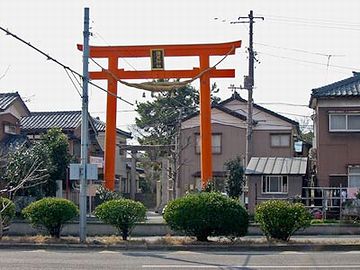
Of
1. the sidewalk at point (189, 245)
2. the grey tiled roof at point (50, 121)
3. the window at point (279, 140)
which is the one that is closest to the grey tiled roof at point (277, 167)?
the window at point (279, 140)

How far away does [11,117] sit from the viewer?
43.9 metres

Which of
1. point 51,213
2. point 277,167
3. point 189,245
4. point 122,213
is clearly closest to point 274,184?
point 277,167

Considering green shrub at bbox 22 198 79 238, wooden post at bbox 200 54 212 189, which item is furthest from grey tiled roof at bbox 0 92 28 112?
green shrub at bbox 22 198 79 238

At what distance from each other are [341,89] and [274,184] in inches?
243

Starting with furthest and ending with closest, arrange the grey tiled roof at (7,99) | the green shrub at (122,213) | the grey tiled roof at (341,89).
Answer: the grey tiled roof at (7,99)
the grey tiled roof at (341,89)
the green shrub at (122,213)

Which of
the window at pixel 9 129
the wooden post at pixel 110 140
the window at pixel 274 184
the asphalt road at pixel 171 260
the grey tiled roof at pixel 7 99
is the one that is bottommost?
the asphalt road at pixel 171 260

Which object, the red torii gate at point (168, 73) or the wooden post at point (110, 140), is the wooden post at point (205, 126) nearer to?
the red torii gate at point (168, 73)

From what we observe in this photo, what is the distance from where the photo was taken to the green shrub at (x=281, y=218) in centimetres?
2072

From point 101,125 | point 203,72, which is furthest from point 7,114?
point 203,72

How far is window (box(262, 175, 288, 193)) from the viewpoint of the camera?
3616cm

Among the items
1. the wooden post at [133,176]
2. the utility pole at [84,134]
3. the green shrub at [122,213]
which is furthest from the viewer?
the wooden post at [133,176]

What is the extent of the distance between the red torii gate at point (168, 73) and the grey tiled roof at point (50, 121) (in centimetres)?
1567

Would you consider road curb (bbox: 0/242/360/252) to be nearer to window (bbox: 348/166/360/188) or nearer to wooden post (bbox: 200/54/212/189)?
wooden post (bbox: 200/54/212/189)

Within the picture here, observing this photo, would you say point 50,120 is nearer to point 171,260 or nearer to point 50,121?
point 50,121
